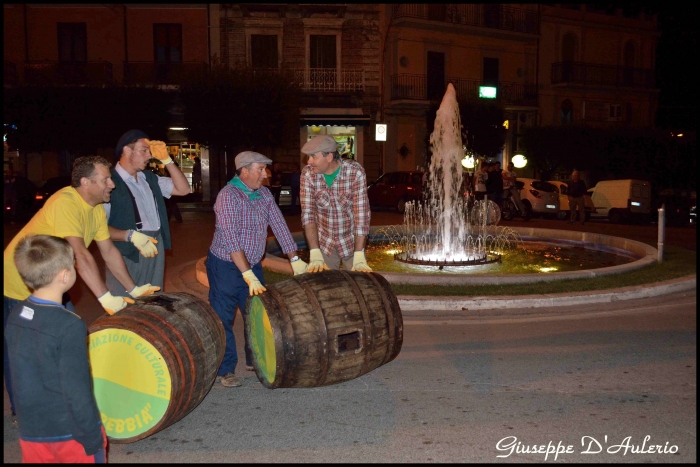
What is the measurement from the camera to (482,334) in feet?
23.4

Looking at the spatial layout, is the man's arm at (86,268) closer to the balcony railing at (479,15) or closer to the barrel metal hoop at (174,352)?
the barrel metal hoop at (174,352)

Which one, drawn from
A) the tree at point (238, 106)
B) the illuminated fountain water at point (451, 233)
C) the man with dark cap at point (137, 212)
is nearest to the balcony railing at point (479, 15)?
the tree at point (238, 106)

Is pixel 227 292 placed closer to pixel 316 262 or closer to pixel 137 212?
pixel 316 262

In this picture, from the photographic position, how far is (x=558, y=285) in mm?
8953

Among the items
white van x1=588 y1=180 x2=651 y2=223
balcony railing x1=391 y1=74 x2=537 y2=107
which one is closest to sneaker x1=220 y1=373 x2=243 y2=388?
white van x1=588 y1=180 x2=651 y2=223

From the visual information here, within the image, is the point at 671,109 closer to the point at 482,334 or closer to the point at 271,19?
the point at 271,19

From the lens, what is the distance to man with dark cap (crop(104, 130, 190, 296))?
525 centimetres

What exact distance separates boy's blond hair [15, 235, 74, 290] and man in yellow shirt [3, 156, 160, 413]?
3.60 ft

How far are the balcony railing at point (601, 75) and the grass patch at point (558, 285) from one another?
92.3 feet

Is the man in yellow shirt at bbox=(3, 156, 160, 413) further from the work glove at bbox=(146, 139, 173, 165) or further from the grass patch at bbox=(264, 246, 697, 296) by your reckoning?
the grass patch at bbox=(264, 246, 697, 296)

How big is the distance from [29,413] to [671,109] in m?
43.3

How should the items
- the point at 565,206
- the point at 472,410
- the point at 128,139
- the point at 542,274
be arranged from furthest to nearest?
the point at 565,206
the point at 542,274
the point at 128,139
the point at 472,410

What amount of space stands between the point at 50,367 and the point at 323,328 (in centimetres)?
212

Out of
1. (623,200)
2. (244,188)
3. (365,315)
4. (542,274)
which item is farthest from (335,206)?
(623,200)
